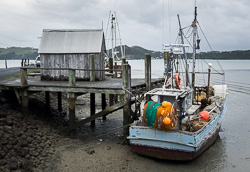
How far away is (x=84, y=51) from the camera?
15609 millimetres

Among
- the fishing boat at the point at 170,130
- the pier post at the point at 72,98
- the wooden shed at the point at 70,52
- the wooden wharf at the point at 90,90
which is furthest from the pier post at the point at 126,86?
the wooden shed at the point at 70,52

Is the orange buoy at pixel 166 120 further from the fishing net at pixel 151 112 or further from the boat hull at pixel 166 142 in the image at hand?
the boat hull at pixel 166 142

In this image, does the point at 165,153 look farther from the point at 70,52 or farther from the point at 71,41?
the point at 71,41

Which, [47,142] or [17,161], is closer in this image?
[17,161]

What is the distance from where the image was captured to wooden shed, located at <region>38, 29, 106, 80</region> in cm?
1567

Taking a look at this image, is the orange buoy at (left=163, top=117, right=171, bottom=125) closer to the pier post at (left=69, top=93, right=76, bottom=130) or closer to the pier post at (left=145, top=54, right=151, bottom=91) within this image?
the pier post at (left=145, top=54, right=151, bottom=91)

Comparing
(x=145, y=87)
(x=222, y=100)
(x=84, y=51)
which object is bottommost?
(x=222, y=100)

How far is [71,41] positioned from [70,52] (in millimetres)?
763

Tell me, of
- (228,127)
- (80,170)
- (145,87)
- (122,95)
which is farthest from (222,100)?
(80,170)

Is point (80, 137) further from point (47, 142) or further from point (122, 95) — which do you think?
point (122, 95)

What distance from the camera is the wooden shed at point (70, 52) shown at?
617 inches

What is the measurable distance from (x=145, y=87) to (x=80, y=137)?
4.29 metres

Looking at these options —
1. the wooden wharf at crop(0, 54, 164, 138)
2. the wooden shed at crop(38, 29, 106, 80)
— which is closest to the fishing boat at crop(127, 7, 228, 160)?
the wooden wharf at crop(0, 54, 164, 138)

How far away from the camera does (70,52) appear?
51.3 feet
